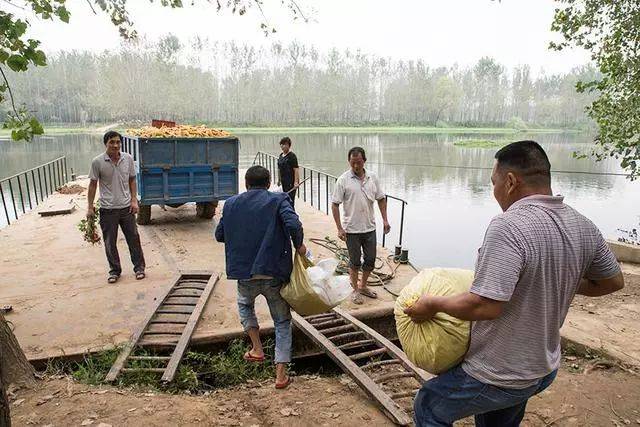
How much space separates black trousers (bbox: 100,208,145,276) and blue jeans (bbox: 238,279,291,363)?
2.58 metres

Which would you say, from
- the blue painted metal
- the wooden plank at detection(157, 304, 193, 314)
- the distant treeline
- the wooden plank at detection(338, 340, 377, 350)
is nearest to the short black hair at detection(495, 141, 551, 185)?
the wooden plank at detection(338, 340, 377, 350)

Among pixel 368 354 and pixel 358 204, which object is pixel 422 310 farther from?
pixel 358 204

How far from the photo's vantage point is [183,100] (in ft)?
193

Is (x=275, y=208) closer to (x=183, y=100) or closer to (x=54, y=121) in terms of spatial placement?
(x=183, y=100)

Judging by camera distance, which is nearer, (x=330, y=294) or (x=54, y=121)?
(x=330, y=294)

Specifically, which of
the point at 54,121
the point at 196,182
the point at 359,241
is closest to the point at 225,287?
the point at 359,241

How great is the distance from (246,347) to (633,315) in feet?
14.4

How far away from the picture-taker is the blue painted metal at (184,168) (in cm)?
743

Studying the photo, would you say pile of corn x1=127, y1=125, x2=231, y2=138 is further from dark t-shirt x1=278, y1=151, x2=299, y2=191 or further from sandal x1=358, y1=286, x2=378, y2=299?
sandal x1=358, y1=286, x2=378, y2=299

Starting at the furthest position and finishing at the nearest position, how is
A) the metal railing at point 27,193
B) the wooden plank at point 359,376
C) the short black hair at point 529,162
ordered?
the metal railing at point 27,193 → the wooden plank at point 359,376 → the short black hair at point 529,162

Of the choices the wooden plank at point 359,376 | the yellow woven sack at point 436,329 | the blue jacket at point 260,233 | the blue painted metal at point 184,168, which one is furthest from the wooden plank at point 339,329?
the blue painted metal at point 184,168

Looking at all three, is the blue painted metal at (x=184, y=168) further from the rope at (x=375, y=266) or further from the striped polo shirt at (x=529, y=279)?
the striped polo shirt at (x=529, y=279)

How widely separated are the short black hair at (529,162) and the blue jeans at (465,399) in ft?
2.42

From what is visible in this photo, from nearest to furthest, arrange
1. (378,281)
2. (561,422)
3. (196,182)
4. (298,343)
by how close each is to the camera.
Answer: (561,422) < (298,343) < (378,281) < (196,182)
